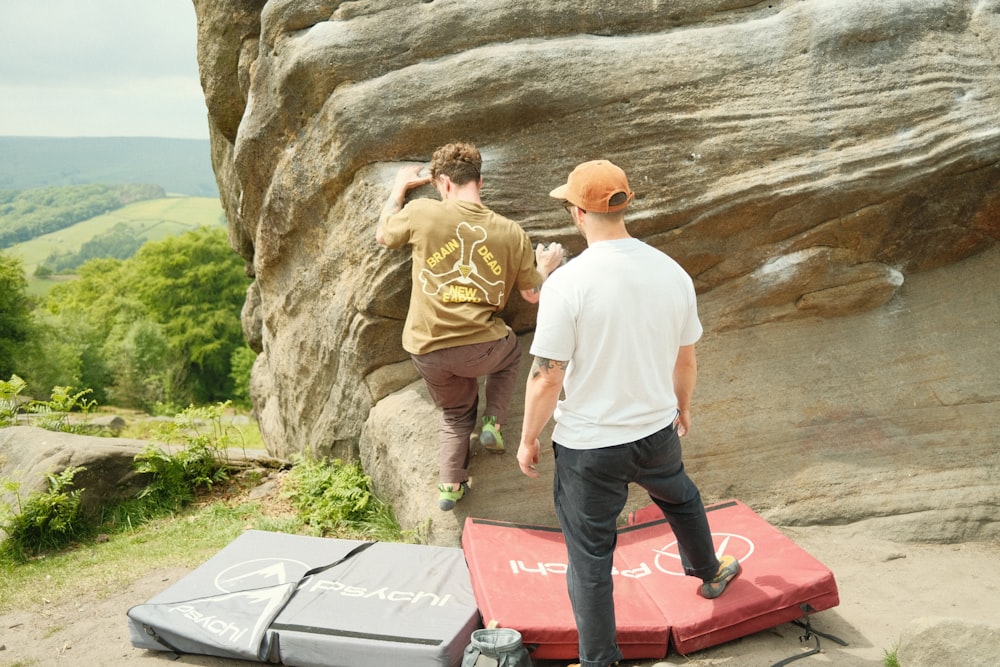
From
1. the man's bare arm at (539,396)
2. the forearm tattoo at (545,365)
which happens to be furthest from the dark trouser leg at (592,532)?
the forearm tattoo at (545,365)

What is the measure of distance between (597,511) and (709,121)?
160 inches

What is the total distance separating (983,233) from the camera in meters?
7.11

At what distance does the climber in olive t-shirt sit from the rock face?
0.76 m

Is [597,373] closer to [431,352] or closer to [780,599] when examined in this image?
[780,599]

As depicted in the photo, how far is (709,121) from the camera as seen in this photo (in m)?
6.72

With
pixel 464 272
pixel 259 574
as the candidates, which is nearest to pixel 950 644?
pixel 464 272

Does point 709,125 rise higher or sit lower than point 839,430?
higher

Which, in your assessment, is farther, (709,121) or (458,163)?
(709,121)

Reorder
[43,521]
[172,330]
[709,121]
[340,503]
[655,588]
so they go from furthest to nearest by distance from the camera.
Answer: [172,330] < [340,503] < [43,521] < [709,121] < [655,588]

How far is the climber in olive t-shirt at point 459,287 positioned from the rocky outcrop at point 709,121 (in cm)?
79

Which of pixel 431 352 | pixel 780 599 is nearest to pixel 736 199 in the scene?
pixel 431 352

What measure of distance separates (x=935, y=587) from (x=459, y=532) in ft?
11.4

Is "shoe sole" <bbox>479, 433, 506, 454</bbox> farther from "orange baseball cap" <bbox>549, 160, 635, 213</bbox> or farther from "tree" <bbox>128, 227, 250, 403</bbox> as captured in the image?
"tree" <bbox>128, 227, 250, 403</bbox>

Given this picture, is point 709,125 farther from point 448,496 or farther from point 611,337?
point 448,496
